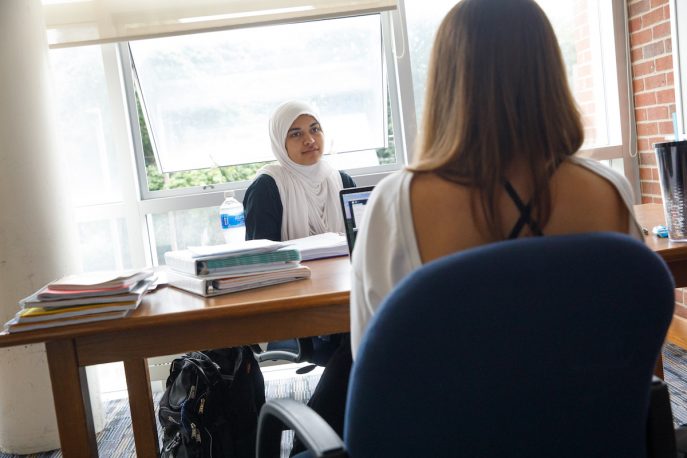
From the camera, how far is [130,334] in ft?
5.27

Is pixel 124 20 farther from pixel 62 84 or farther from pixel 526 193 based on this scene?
pixel 526 193

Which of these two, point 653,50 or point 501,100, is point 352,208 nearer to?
point 501,100

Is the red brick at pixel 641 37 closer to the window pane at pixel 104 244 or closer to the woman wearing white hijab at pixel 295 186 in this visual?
the woman wearing white hijab at pixel 295 186

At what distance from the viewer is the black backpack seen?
2.10 m

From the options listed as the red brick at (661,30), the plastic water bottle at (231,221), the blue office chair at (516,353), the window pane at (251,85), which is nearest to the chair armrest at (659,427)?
the blue office chair at (516,353)

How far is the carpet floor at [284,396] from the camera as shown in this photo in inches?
105

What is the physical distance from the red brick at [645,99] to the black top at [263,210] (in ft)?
5.91

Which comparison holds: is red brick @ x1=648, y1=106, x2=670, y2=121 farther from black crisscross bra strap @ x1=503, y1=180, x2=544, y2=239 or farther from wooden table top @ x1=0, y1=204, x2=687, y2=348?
black crisscross bra strap @ x1=503, y1=180, x2=544, y2=239

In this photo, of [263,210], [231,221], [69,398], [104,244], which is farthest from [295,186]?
[69,398]

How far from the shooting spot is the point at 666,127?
3.21m

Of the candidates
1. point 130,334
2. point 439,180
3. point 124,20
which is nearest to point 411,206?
point 439,180

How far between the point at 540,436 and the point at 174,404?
4.83 feet

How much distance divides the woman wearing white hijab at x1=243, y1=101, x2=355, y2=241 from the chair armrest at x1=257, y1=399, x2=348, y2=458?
1.65 m

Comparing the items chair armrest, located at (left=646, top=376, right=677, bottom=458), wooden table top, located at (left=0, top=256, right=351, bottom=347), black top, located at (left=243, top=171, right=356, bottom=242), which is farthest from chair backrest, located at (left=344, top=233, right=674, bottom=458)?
black top, located at (left=243, top=171, right=356, bottom=242)
